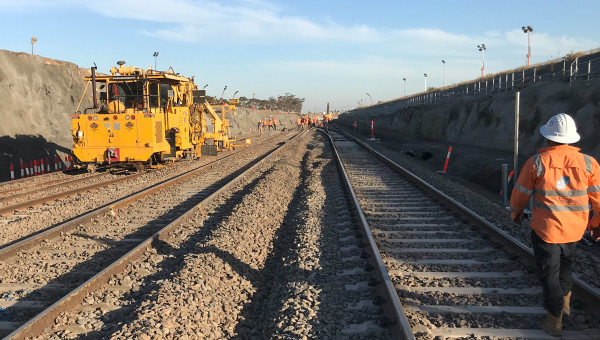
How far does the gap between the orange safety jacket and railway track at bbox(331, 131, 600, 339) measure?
2.97ft

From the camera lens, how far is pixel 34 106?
23.0 meters

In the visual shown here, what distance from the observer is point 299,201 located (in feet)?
34.0

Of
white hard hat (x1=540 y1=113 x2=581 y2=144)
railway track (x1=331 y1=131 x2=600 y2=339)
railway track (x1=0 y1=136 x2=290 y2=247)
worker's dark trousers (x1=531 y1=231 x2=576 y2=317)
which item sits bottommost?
railway track (x1=0 y1=136 x2=290 y2=247)

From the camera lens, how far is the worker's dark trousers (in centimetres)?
375

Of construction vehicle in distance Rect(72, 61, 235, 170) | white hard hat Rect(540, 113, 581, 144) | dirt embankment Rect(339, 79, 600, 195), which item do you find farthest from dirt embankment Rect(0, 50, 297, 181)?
white hard hat Rect(540, 113, 581, 144)

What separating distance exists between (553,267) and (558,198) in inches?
22.9

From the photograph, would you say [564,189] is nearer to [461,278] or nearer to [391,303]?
[391,303]

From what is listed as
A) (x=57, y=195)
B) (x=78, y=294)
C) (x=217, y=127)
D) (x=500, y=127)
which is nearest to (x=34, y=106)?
(x=217, y=127)

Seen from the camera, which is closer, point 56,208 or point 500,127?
point 56,208

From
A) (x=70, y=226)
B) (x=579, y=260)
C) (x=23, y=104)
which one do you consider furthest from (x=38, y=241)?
(x=23, y=104)

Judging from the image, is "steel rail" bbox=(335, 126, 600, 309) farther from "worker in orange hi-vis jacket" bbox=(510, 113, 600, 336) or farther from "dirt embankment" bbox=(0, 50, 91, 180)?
"dirt embankment" bbox=(0, 50, 91, 180)

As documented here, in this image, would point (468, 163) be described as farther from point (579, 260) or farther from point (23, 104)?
point (23, 104)

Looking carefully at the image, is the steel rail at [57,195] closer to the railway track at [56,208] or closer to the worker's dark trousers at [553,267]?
the railway track at [56,208]

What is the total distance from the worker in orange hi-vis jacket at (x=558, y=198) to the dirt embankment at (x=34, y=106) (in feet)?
62.0
